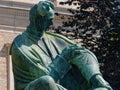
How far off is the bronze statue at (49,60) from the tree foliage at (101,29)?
37.3 feet

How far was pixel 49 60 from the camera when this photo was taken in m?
6.00

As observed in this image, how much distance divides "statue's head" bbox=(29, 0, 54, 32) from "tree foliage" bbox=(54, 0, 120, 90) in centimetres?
1136

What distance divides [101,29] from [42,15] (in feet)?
40.4

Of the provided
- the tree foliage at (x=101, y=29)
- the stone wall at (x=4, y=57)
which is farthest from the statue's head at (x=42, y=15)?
the stone wall at (x=4, y=57)

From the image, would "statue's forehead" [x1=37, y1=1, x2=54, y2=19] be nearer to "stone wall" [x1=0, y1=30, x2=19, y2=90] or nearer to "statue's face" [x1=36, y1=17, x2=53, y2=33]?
"statue's face" [x1=36, y1=17, x2=53, y2=33]

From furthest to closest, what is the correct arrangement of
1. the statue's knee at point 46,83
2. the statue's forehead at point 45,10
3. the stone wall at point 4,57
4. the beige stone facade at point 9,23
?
1. the beige stone facade at point 9,23
2. the stone wall at point 4,57
3. the statue's forehead at point 45,10
4. the statue's knee at point 46,83

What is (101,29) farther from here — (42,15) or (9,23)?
(42,15)

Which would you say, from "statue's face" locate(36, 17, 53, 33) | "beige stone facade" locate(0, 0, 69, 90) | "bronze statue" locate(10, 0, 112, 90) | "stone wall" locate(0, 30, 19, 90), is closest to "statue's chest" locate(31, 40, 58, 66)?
"bronze statue" locate(10, 0, 112, 90)

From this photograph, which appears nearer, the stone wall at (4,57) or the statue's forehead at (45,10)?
the statue's forehead at (45,10)

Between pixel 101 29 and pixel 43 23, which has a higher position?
pixel 43 23

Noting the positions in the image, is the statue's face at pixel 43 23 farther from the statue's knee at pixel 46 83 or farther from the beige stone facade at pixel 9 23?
the beige stone facade at pixel 9 23

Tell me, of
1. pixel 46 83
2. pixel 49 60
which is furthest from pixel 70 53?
pixel 46 83

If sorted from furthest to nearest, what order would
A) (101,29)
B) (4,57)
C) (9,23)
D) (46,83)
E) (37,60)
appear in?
(9,23), (4,57), (101,29), (37,60), (46,83)

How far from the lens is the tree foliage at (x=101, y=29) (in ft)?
58.2
